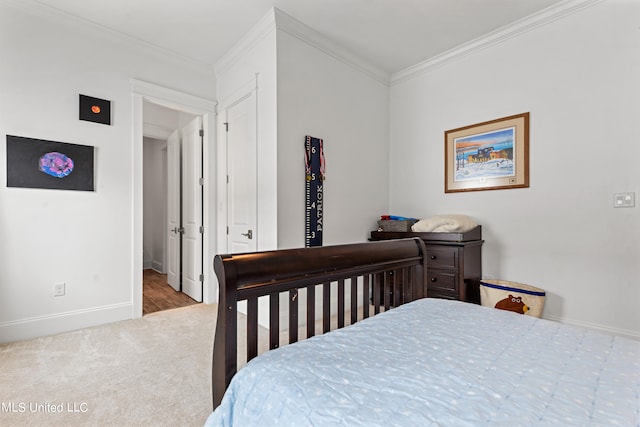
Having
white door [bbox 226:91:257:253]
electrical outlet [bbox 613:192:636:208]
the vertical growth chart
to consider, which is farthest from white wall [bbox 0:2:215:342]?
electrical outlet [bbox 613:192:636:208]

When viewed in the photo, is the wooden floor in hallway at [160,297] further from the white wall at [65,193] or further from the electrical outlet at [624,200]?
the electrical outlet at [624,200]

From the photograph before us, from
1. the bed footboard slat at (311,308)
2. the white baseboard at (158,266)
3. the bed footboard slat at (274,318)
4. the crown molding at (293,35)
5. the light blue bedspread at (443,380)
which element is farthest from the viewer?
the white baseboard at (158,266)

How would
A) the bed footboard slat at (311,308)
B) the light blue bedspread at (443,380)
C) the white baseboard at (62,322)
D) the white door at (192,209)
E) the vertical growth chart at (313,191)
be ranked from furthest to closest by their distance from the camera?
the white door at (192,209)
the vertical growth chart at (313,191)
the white baseboard at (62,322)
the bed footboard slat at (311,308)
the light blue bedspread at (443,380)

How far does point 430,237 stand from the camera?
290 centimetres

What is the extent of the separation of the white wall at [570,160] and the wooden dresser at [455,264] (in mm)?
231

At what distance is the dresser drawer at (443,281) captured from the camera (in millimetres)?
2756

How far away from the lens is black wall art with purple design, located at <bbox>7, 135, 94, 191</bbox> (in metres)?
2.43

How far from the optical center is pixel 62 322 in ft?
8.65

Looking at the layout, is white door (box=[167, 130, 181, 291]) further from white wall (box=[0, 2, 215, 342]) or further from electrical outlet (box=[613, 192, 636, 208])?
electrical outlet (box=[613, 192, 636, 208])

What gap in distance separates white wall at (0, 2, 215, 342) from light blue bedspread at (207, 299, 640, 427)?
2.61 m

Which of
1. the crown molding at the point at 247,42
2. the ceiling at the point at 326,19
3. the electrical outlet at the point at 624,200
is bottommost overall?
the electrical outlet at the point at 624,200

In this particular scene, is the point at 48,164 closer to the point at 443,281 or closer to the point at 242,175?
the point at 242,175

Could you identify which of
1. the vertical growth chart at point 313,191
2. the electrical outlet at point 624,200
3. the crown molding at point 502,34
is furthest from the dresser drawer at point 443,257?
the crown molding at point 502,34

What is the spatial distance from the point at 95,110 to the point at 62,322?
190cm
